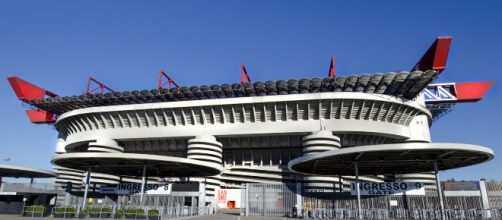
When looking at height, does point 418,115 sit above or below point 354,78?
below

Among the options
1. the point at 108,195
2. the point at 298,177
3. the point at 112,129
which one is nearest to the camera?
the point at 108,195

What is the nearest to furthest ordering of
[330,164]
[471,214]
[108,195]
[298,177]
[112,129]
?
[471,214] < [330,164] < [108,195] < [298,177] < [112,129]

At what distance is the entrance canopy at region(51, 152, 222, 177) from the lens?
2989 centimetres

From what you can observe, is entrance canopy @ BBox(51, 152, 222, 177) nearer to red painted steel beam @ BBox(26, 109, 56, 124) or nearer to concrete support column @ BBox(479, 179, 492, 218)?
concrete support column @ BBox(479, 179, 492, 218)

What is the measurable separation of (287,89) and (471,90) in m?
36.3

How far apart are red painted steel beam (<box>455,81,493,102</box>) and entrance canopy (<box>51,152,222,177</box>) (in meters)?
50.4

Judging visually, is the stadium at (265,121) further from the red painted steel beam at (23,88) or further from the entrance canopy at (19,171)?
the entrance canopy at (19,171)

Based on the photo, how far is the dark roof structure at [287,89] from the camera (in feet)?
163

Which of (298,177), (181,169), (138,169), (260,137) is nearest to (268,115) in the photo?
(260,137)

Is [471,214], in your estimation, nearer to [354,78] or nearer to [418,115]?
[354,78]

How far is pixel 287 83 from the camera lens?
5278 centimetres

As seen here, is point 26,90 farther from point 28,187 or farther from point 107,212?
point 107,212

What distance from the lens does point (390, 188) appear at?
89.9 ft

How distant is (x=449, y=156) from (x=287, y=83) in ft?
98.2
